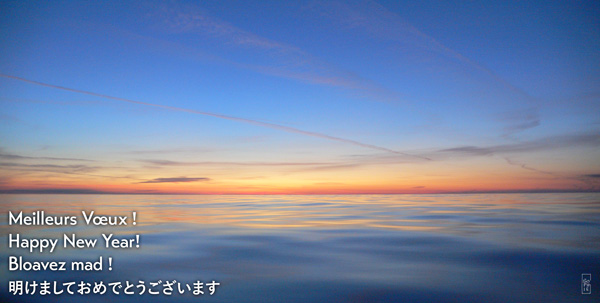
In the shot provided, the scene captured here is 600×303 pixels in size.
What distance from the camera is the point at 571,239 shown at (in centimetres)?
1277

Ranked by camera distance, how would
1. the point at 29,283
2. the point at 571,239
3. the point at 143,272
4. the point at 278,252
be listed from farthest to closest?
the point at 571,239 < the point at 278,252 < the point at 143,272 < the point at 29,283

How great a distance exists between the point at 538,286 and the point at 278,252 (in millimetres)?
6441

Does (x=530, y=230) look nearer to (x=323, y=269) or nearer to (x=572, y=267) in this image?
(x=572, y=267)

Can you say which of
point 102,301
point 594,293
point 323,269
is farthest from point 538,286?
point 102,301

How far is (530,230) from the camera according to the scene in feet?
49.6

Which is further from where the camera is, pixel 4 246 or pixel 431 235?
pixel 431 235

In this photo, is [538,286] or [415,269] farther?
[415,269]

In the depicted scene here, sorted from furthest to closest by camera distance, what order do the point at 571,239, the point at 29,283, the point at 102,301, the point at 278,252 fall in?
1. the point at 571,239
2. the point at 278,252
3. the point at 29,283
4. the point at 102,301

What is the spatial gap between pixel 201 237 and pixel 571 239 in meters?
13.1

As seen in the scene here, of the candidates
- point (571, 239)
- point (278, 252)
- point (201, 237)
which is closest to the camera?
point (278, 252)

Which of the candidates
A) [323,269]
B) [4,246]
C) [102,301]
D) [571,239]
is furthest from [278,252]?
[571,239]

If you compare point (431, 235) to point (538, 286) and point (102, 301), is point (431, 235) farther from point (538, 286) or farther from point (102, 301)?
point (102, 301)

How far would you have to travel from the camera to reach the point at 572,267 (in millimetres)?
8906

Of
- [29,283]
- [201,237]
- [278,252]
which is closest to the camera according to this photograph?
[29,283]
